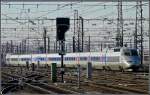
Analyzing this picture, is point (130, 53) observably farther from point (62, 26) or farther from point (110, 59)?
point (62, 26)

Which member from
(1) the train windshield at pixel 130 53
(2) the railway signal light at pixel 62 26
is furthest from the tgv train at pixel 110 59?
(2) the railway signal light at pixel 62 26

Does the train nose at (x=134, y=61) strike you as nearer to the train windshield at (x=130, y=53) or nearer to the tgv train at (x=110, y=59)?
the tgv train at (x=110, y=59)

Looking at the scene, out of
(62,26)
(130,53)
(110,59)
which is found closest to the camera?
(62,26)

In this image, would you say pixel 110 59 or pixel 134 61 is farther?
pixel 110 59

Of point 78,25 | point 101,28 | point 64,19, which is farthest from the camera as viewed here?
point 101,28

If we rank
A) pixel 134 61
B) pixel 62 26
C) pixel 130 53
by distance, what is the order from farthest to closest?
pixel 130 53
pixel 134 61
pixel 62 26

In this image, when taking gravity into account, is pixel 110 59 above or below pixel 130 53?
below

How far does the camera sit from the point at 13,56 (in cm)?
7888

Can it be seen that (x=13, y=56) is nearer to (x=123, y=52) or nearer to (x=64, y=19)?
(x=123, y=52)

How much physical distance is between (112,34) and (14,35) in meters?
18.4

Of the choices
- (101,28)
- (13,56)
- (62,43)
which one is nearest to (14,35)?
(13,56)

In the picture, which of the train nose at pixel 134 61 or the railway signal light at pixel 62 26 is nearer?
the railway signal light at pixel 62 26

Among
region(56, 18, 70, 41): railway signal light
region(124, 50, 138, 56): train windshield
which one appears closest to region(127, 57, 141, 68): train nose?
region(124, 50, 138, 56): train windshield

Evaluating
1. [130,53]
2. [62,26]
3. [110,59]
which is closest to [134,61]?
[130,53]
